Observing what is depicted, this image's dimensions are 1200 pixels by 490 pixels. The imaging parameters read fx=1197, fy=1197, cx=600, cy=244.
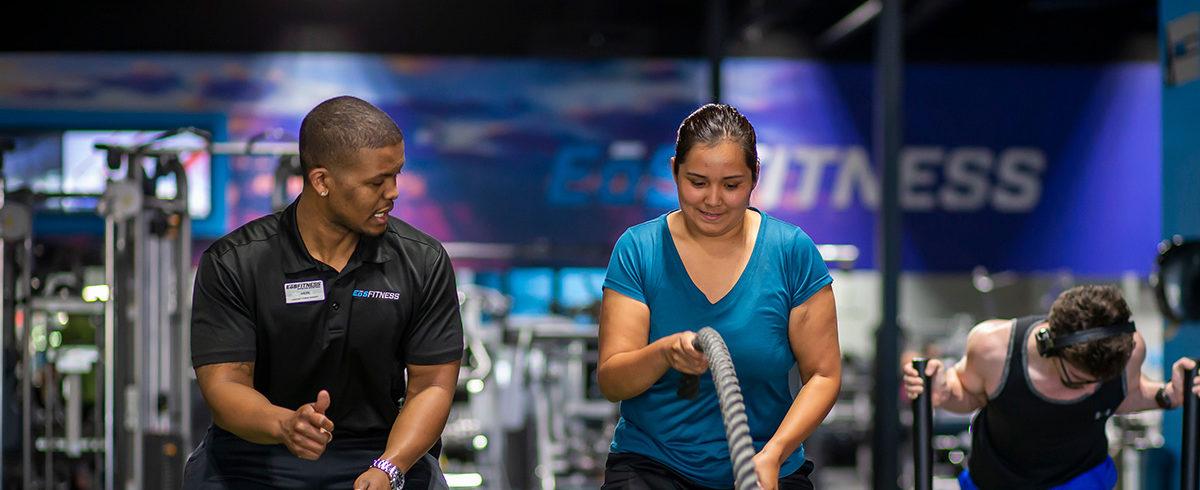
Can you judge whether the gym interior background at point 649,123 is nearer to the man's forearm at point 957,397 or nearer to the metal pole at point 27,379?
the metal pole at point 27,379

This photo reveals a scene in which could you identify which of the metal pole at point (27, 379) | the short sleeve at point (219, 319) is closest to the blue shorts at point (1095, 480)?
the short sleeve at point (219, 319)

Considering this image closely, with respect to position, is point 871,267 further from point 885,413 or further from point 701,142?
point 701,142

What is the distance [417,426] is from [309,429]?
285mm

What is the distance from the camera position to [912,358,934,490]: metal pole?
3223 millimetres

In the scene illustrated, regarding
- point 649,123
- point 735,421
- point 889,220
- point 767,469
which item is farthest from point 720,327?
point 649,123

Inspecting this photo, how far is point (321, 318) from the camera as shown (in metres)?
2.50

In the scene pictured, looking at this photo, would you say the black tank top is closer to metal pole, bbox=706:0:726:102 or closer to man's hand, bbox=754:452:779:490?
man's hand, bbox=754:452:779:490

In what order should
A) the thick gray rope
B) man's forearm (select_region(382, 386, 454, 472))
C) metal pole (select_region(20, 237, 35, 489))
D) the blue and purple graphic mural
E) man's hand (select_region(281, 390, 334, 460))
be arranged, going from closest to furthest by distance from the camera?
1. the thick gray rope
2. man's hand (select_region(281, 390, 334, 460))
3. man's forearm (select_region(382, 386, 454, 472))
4. metal pole (select_region(20, 237, 35, 489))
5. the blue and purple graphic mural

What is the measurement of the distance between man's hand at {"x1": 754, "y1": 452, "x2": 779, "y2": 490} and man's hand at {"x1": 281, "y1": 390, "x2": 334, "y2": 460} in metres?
0.80

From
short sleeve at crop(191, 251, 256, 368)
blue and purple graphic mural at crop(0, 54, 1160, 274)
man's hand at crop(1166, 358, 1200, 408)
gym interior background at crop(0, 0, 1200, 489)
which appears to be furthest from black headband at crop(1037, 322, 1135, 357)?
blue and purple graphic mural at crop(0, 54, 1160, 274)

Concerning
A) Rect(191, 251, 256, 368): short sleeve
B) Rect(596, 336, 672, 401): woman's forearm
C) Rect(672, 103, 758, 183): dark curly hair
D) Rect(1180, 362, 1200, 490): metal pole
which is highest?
Rect(672, 103, 758, 183): dark curly hair

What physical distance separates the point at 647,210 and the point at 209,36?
3499 millimetres

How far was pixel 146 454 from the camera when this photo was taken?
5301 millimetres

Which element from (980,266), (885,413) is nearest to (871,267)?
(980,266)
